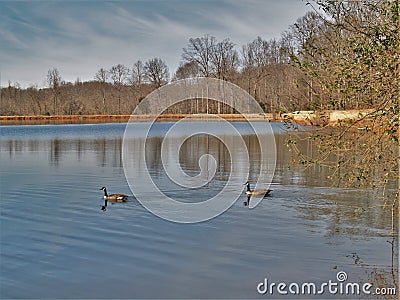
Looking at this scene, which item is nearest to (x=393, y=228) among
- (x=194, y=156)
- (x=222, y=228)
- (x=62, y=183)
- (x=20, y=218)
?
(x=222, y=228)

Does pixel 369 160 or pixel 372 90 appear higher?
pixel 372 90

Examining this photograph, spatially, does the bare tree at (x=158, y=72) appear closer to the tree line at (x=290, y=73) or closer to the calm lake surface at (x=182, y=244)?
the tree line at (x=290, y=73)

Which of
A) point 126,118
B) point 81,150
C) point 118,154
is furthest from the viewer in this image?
point 126,118

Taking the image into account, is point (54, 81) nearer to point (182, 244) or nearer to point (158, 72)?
point (158, 72)

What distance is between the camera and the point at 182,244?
25.0ft

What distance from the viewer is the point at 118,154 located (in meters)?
20.7

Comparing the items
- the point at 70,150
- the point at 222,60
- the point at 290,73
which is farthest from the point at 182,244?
the point at 222,60

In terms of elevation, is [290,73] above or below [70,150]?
above

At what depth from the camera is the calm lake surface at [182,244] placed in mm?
6039

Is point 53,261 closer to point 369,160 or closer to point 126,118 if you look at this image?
point 369,160

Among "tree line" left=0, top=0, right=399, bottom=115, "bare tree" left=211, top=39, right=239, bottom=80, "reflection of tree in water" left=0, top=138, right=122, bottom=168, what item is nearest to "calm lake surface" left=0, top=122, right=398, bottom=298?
"tree line" left=0, top=0, right=399, bottom=115

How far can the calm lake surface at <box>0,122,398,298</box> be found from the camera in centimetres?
604

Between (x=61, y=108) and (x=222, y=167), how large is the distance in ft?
189

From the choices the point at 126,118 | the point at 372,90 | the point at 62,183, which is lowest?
the point at 62,183
